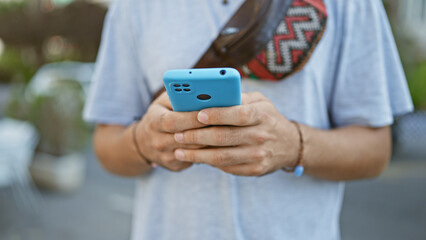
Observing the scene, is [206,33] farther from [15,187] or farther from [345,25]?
[15,187]

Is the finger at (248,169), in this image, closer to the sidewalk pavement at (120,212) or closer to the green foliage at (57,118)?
the sidewalk pavement at (120,212)

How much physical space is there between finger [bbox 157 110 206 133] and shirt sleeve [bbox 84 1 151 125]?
0.38 meters

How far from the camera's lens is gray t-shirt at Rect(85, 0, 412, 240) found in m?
1.12

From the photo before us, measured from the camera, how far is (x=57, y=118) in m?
5.22

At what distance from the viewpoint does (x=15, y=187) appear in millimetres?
5109

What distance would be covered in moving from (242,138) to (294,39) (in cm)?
32

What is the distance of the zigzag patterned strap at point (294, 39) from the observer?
40.3 inches

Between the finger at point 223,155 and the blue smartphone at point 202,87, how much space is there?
0.11 meters

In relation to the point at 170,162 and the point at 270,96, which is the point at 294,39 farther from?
the point at 170,162

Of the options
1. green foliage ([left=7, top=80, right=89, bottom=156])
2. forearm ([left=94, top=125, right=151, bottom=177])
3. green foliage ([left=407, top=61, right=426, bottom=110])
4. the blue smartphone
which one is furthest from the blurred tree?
the blue smartphone

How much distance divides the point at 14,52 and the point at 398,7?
16141 mm

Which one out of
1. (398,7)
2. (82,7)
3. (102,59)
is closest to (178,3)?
(102,59)

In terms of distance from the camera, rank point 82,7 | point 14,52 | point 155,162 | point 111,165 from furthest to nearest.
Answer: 1. point 14,52
2. point 82,7
3. point 111,165
4. point 155,162

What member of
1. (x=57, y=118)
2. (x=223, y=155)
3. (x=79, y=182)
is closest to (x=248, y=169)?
(x=223, y=155)
